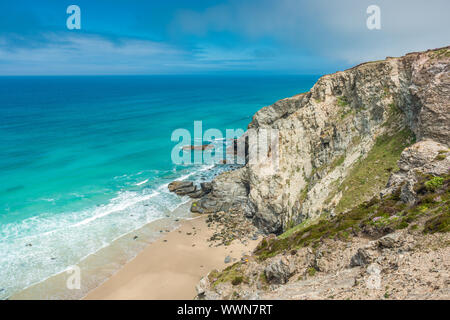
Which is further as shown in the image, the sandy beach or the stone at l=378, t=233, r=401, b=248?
the sandy beach

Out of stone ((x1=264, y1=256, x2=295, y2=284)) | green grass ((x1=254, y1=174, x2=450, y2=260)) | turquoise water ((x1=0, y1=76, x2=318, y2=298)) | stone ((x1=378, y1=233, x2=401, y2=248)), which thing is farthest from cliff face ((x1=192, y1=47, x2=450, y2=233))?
turquoise water ((x1=0, y1=76, x2=318, y2=298))

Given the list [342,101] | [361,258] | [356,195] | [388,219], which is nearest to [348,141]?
[342,101]

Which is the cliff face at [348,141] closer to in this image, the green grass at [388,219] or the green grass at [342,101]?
the green grass at [342,101]

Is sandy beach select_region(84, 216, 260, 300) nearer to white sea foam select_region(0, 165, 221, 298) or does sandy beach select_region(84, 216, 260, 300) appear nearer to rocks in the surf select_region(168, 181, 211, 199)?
white sea foam select_region(0, 165, 221, 298)

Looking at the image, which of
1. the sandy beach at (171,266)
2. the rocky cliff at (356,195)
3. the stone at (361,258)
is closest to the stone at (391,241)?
the rocky cliff at (356,195)

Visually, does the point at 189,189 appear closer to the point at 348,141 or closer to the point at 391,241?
the point at 348,141

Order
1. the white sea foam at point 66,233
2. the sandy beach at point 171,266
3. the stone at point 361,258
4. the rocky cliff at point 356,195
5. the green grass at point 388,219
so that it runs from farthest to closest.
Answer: the white sea foam at point 66,233
the sandy beach at point 171,266
the green grass at point 388,219
the stone at point 361,258
the rocky cliff at point 356,195
